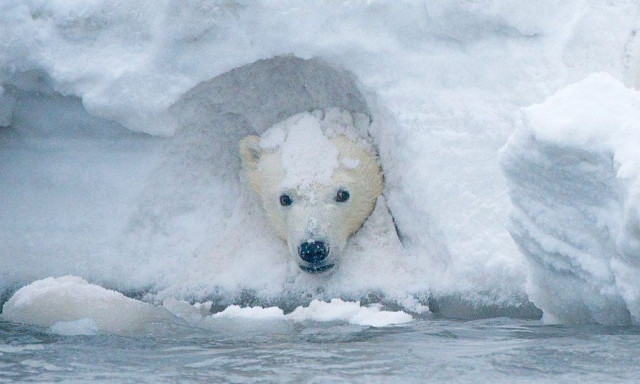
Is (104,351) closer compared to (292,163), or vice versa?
(104,351)

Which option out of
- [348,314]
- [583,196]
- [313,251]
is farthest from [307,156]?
[583,196]

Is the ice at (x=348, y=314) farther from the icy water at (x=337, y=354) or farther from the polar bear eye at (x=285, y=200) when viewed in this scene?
the polar bear eye at (x=285, y=200)

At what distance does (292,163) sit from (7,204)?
1.78 m

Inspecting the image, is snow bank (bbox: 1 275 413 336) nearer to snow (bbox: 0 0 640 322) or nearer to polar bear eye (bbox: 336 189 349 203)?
snow (bbox: 0 0 640 322)

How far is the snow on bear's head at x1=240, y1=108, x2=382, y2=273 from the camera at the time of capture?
611 cm

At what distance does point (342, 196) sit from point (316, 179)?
0.18 meters

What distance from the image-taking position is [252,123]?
6641mm

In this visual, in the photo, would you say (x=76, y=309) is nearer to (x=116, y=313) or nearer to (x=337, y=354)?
(x=116, y=313)

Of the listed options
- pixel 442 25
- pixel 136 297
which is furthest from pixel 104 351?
Result: pixel 442 25

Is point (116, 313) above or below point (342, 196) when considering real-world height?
below

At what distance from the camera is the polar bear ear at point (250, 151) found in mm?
6461

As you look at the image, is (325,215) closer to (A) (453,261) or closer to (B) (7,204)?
(A) (453,261)

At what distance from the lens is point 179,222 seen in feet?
21.6

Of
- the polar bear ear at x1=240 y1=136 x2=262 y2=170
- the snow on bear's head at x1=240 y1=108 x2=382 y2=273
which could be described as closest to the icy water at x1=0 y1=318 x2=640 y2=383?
the snow on bear's head at x1=240 y1=108 x2=382 y2=273
